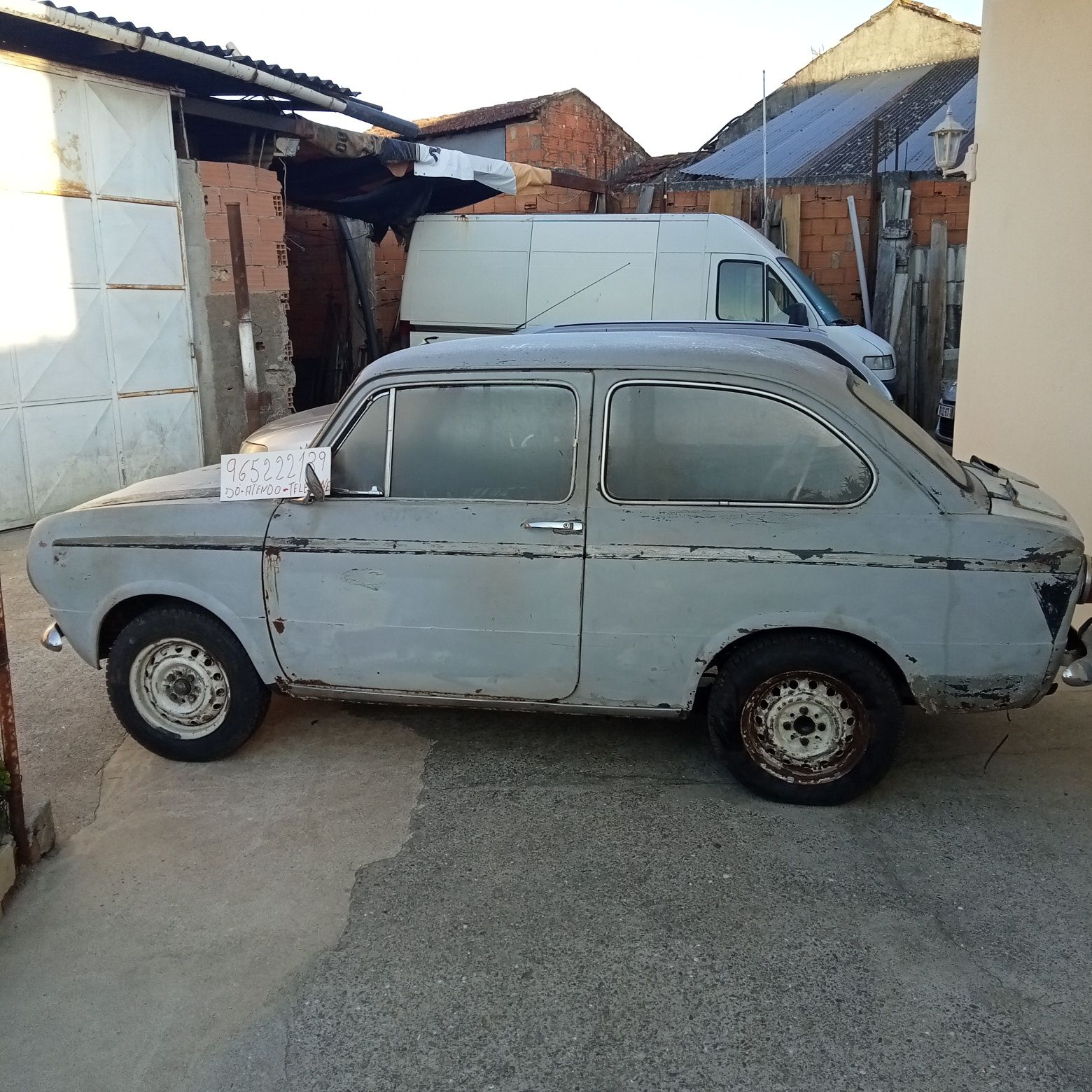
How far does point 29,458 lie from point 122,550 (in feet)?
17.2

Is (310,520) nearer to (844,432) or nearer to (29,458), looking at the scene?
(844,432)

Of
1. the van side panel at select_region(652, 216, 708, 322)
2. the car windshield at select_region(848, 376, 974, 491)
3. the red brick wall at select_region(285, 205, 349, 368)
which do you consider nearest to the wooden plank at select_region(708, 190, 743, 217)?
the van side panel at select_region(652, 216, 708, 322)

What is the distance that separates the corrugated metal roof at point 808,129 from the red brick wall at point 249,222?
8308 millimetres

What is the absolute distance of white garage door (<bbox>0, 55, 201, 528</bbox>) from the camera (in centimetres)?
853

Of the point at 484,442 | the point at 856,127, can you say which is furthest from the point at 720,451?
the point at 856,127

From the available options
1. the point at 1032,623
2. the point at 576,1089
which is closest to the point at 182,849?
the point at 576,1089

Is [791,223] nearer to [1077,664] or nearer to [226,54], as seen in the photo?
[226,54]

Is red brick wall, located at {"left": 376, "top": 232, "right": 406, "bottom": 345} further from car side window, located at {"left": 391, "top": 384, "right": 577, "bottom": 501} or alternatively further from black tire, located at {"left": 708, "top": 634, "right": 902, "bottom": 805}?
black tire, located at {"left": 708, "top": 634, "right": 902, "bottom": 805}

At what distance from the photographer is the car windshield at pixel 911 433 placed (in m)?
3.90

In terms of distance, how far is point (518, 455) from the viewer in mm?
4062

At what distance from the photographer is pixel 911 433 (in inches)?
159

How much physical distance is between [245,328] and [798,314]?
Answer: 18.9ft

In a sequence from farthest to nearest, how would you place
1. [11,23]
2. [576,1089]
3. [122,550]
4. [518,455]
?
1. [11,23]
2. [122,550]
3. [518,455]
4. [576,1089]

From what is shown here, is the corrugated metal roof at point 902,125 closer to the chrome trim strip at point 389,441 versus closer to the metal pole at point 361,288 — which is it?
the metal pole at point 361,288
